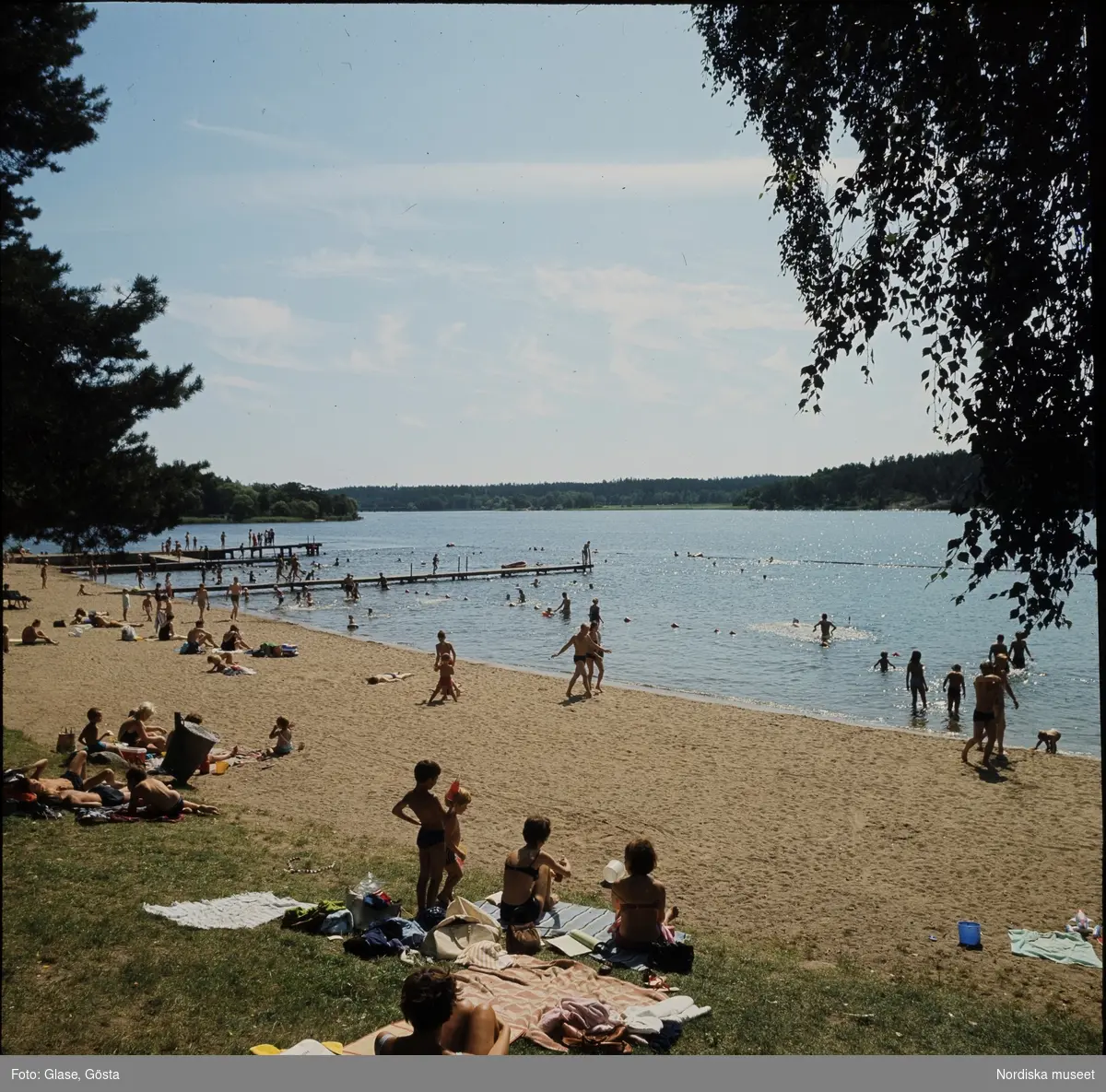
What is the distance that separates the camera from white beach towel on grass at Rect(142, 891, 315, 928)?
6109mm

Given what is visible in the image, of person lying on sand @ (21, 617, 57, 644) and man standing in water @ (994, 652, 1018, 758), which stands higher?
man standing in water @ (994, 652, 1018, 758)

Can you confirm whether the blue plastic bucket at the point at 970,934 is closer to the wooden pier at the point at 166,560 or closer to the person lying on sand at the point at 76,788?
the person lying on sand at the point at 76,788

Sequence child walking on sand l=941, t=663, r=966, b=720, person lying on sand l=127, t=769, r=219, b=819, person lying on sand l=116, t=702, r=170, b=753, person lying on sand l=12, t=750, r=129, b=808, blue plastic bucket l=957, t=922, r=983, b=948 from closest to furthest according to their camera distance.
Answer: blue plastic bucket l=957, t=922, r=983, b=948
person lying on sand l=12, t=750, r=129, b=808
person lying on sand l=127, t=769, r=219, b=819
person lying on sand l=116, t=702, r=170, b=753
child walking on sand l=941, t=663, r=966, b=720

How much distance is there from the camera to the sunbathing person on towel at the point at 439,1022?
3.64m

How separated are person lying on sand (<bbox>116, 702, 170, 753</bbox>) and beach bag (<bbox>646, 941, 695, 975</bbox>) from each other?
8.63 meters

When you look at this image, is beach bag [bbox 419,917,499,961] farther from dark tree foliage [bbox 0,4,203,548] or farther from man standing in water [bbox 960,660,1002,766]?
man standing in water [bbox 960,660,1002,766]

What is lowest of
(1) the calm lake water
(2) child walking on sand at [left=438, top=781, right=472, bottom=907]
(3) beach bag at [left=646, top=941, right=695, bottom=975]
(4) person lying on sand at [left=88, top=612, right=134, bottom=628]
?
(1) the calm lake water

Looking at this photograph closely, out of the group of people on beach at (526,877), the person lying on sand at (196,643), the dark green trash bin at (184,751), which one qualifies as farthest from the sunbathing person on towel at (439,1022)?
the person lying on sand at (196,643)

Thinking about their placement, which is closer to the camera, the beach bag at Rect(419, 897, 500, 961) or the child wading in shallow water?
the beach bag at Rect(419, 897, 500, 961)

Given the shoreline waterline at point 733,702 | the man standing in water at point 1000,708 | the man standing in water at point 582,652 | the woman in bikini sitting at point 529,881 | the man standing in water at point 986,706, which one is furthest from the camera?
the man standing in water at point 582,652

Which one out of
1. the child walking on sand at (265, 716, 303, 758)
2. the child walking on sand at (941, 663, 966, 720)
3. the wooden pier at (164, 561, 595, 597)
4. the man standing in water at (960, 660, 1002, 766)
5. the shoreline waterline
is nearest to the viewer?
the child walking on sand at (265, 716, 303, 758)

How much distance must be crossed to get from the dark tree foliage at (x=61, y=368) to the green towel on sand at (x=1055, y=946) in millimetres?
7576

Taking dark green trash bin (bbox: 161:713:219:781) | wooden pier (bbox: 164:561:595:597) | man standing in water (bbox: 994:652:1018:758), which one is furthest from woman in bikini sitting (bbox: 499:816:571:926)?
wooden pier (bbox: 164:561:595:597)

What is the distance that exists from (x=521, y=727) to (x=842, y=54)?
13.5m
